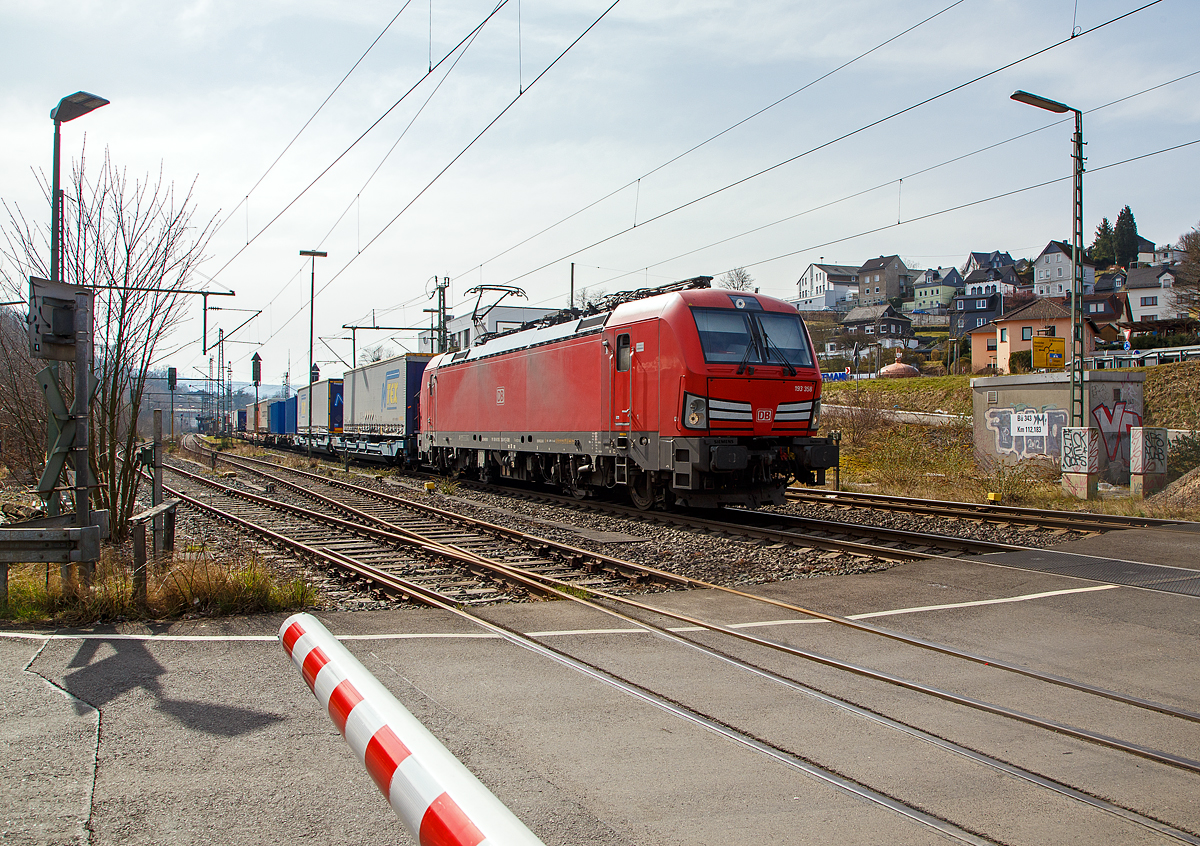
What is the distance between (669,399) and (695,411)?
523 millimetres

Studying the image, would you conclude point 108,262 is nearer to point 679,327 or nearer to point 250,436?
point 679,327

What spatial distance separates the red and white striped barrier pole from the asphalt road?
1.61 metres

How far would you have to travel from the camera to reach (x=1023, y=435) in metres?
20.2

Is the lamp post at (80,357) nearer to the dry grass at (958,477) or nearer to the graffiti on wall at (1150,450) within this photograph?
the dry grass at (958,477)

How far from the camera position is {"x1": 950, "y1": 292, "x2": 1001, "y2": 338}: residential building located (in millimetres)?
97812

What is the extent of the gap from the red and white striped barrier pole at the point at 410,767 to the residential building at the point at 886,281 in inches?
5573

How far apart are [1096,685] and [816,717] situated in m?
2.07

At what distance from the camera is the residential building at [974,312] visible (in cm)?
9781

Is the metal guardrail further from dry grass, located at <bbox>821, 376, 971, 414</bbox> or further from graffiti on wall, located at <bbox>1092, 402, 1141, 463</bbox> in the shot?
dry grass, located at <bbox>821, 376, 971, 414</bbox>

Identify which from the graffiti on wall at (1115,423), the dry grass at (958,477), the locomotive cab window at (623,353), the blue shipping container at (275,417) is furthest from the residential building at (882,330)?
the locomotive cab window at (623,353)

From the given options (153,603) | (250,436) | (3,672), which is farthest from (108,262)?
(250,436)

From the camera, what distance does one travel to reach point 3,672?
523 cm

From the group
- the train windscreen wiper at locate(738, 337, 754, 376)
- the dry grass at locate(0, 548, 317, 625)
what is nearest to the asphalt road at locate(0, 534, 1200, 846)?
the dry grass at locate(0, 548, 317, 625)

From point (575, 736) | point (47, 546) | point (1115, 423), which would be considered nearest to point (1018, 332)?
point (1115, 423)
